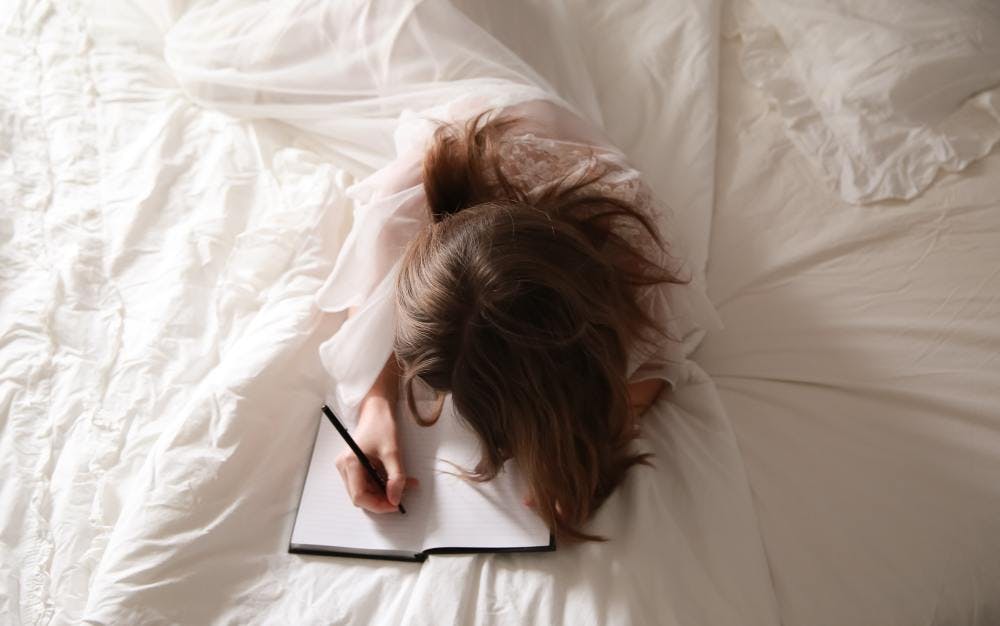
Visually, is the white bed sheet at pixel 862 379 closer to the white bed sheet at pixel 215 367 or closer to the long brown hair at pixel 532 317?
the white bed sheet at pixel 215 367

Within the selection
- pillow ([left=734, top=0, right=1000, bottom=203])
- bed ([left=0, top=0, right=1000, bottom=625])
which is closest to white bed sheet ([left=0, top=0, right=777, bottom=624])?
bed ([left=0, top=0, right=1000, bottom=625])

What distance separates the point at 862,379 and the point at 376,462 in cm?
53

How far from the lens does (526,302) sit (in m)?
0.66

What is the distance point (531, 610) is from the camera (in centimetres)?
72

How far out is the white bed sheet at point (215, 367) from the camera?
74 cm

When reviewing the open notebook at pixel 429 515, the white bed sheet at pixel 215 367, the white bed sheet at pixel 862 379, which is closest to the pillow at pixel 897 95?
the white bed sheet at pixel 862 379

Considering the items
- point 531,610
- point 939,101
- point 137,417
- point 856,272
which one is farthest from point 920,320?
point 137,417

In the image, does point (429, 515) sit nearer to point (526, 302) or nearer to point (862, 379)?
point (526, 302)

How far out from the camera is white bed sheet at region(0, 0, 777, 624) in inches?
29.0

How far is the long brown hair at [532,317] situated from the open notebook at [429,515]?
31 millimetres

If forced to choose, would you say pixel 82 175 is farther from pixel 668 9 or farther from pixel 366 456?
pixel 668 9

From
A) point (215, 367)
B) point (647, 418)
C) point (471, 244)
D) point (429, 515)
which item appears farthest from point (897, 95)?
point (215, 367)

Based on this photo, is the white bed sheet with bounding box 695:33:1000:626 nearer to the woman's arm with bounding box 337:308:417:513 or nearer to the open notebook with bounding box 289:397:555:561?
the open notebook with bounding box 289:397:555:561

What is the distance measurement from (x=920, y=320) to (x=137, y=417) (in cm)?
87
